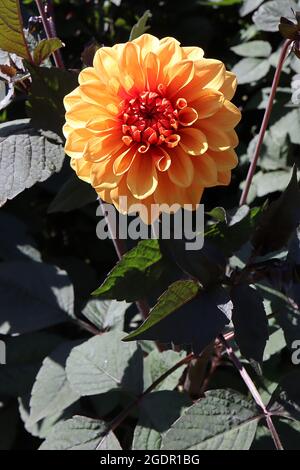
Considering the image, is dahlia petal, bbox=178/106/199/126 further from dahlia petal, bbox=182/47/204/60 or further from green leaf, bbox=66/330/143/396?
green leaf, bbox=66/330/143/396

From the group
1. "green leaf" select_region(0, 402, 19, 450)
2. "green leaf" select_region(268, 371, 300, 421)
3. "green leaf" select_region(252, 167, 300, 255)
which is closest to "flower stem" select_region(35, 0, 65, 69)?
"green leaf" select_region(252, 167, 300, 255)

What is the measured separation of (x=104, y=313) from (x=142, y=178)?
56cm

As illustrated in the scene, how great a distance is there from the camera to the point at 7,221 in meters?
1.48

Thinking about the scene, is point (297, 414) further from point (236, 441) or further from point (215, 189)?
point (215, 189)

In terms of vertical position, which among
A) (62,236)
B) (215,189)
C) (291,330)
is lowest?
(62,236)

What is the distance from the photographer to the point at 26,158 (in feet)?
3.22

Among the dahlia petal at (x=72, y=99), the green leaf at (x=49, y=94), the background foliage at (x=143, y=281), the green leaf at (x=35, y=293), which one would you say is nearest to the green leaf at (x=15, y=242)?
the background foliage at (x=143, y=281)

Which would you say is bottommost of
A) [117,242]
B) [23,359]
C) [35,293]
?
[23,359]

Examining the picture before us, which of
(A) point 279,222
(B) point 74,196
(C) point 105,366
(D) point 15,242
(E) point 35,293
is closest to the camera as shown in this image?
(A) point 279,222

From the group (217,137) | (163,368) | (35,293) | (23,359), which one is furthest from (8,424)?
(217,137)

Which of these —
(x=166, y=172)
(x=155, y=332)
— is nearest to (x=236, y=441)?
(x=155, y=332)

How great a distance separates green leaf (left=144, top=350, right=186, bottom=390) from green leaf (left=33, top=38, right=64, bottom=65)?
1.86 feet

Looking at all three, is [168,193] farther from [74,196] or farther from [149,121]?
[74,196]

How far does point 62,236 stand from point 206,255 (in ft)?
2.87
